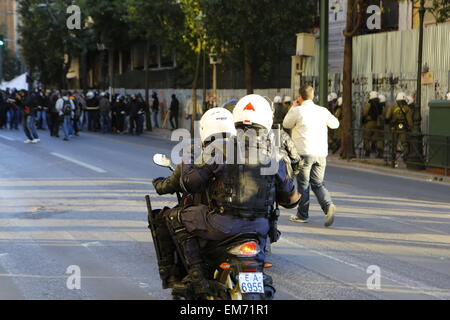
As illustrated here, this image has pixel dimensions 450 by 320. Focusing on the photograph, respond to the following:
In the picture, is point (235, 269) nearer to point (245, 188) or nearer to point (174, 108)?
point (245, 188)

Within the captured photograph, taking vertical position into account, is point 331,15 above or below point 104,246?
above

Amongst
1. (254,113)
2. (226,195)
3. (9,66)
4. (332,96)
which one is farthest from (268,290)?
(9,66)

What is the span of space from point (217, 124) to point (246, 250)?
2.96ft

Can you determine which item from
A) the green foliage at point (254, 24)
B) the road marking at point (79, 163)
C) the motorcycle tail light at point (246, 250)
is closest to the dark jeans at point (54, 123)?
the green foliage at point (254, 24)

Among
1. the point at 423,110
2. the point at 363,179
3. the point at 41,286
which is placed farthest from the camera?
the point at 423,110

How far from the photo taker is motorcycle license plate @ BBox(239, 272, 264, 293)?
4.53 metres

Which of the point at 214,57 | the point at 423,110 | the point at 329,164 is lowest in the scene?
the point at 329,164

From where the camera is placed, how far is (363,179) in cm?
1524

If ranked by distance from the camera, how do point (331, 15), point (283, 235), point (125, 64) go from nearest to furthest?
point (283, 235)
point (331, 15)
point (125, 64)

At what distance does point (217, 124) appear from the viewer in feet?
16.0

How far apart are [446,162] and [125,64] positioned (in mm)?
40365

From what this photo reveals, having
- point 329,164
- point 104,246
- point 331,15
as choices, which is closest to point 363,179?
point 329,164

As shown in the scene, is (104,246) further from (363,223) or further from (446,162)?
(446,162)

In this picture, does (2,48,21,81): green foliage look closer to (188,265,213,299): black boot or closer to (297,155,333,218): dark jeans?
(297,155,333,218): dark jeans
